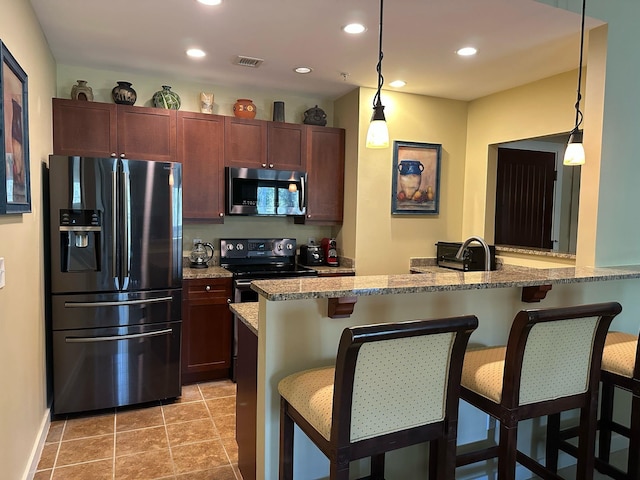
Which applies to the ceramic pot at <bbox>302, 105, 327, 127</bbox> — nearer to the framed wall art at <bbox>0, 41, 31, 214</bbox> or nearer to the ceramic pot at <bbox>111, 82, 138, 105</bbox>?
the ceramic pot at <bbox>111, 82, 138, 105</bbox>

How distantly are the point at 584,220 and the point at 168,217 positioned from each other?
278cm

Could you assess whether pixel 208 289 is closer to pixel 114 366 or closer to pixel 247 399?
pixel 114 366

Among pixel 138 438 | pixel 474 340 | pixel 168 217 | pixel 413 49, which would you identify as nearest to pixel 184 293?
pixel 168 217

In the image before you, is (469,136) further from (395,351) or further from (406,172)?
(395,351)

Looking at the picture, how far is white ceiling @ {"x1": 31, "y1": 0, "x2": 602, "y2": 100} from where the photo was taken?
8.24ft

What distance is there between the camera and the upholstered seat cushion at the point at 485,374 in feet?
5.63

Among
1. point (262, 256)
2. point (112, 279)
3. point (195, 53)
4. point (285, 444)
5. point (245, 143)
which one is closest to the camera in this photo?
point (285, 444)

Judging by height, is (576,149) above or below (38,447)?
above

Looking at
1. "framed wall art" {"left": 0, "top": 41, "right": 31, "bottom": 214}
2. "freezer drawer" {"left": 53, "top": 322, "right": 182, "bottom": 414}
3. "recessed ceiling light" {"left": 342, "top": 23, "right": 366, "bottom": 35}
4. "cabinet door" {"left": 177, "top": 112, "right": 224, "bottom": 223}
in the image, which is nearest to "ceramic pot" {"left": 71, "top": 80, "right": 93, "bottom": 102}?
"cabinet door" {"left": 177, "top": 112, "right": 224, "bottom": 223}

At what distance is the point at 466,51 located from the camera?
Result: 3105 mm

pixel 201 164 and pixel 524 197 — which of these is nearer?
pixel 201 164

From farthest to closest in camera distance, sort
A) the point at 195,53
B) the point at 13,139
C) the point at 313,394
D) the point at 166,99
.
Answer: the point at 166,99
the point at 195,53
the point at 13,139
the point at 313,394

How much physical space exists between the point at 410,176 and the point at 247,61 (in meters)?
1.82

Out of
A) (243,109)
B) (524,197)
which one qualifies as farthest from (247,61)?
(524,197)
